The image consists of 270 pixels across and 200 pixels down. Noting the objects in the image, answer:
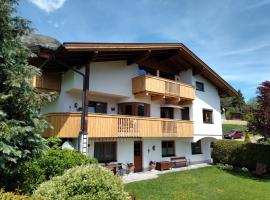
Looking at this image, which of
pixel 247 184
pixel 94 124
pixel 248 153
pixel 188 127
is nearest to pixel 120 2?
pixel 94 124

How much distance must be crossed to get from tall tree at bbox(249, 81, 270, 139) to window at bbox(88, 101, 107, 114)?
477 inches

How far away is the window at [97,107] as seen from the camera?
1870 centimetres

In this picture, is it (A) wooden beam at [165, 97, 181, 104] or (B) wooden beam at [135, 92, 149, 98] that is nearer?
(B) wooden beam at [135, 92, 149, 98]

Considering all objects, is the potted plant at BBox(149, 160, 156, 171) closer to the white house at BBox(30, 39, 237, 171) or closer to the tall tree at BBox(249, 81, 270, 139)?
the white house at BBox(30, 39, 237, 171)

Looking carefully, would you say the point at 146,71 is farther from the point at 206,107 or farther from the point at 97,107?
the point at 206,107

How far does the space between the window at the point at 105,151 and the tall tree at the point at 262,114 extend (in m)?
11.5

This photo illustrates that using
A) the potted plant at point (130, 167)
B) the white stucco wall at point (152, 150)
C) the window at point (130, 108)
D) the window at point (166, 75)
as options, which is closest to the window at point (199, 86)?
the window at point (166, 75)

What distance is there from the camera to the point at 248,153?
22047 millimetres

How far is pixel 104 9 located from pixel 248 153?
55.7 ft

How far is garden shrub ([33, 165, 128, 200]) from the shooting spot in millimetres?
7551

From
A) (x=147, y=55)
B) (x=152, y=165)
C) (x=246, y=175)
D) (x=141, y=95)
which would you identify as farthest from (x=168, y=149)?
(x=147, y=55)

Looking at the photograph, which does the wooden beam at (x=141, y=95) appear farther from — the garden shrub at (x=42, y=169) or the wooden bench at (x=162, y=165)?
the garden shrub at (x=42, y=169)

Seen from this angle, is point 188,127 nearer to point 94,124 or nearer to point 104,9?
point 94,124

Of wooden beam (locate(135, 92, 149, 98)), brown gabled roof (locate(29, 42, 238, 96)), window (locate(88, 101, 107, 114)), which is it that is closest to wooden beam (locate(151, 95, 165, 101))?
wooden beam (locate(135, 92, 149, 98))
